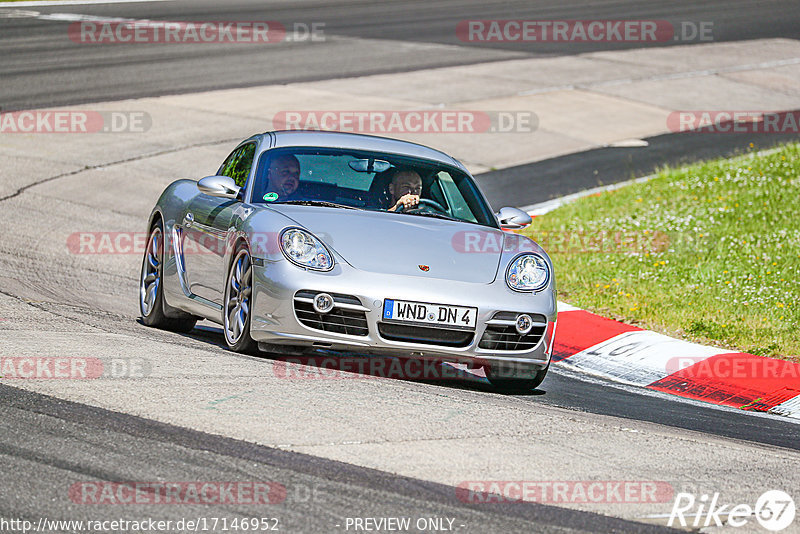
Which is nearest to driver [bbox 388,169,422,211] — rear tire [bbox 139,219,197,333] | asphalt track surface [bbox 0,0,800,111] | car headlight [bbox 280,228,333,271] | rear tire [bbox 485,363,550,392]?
car headlight [bbox 280,228,333,271]

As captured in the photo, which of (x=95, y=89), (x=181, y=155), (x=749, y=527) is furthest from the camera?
(x=95, y=89)

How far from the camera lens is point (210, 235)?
795 cm

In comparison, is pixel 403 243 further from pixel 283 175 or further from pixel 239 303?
pixel 283 175

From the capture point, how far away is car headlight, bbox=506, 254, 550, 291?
720 cm

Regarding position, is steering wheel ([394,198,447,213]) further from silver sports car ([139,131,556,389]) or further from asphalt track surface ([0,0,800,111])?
asphalt track surface ([0,0,800,111])

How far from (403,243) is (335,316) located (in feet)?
2.24

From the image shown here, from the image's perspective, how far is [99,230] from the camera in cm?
1242

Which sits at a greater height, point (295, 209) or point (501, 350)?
point (295, 209)

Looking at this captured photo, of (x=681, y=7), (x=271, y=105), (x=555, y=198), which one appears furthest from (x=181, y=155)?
(x=681, y=7)

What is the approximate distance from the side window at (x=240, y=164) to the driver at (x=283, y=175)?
9.6 inches

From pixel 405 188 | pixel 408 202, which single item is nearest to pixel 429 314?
pixel 408 202

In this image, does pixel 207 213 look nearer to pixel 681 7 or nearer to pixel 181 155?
pixel 181 155

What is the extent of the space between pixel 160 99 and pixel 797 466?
15926mm

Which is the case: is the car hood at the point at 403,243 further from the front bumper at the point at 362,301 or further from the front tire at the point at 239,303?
the front tire at the point at 239,303
